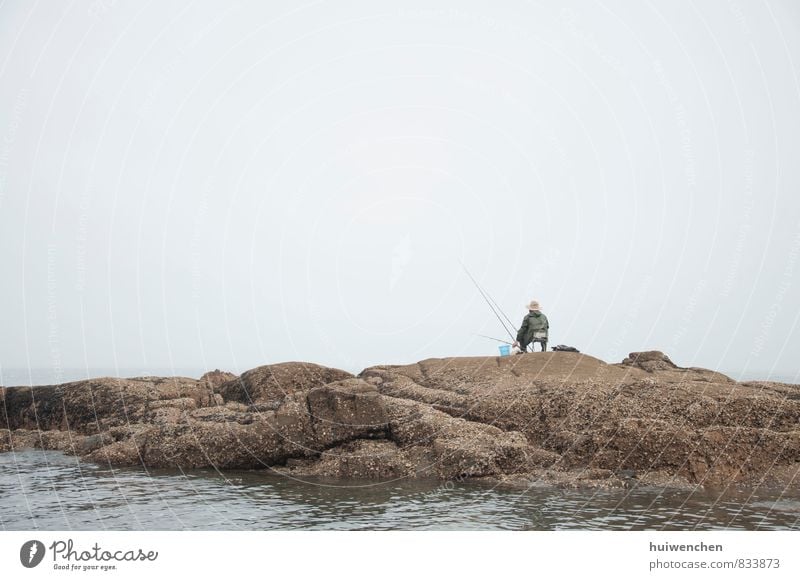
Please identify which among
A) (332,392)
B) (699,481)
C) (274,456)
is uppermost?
(332,392)

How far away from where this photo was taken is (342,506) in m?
17.5

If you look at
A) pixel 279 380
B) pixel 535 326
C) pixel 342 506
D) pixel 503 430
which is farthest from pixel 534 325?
pixel 342 506

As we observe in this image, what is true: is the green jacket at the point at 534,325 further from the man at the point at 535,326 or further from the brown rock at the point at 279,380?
the brown rock at the point at 279,380

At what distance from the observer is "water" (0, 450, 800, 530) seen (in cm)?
1564

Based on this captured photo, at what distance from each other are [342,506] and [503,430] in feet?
27.8

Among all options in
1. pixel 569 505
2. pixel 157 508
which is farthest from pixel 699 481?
pixel 157 508

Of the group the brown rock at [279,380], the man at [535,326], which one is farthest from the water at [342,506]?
the man at [535,326]

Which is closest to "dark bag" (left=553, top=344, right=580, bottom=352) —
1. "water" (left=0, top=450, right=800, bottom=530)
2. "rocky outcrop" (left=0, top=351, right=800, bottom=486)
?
"rocky outcrop" (left=0, top=351, right=800, bottom=486)

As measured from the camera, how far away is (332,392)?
2344cm

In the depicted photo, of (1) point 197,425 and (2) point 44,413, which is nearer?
(1) point 197,425

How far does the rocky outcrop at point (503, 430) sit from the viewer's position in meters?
Answer: 21.0

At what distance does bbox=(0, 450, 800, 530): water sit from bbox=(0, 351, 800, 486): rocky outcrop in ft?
4.14

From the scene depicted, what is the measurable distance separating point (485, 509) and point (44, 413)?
87.1 ft
